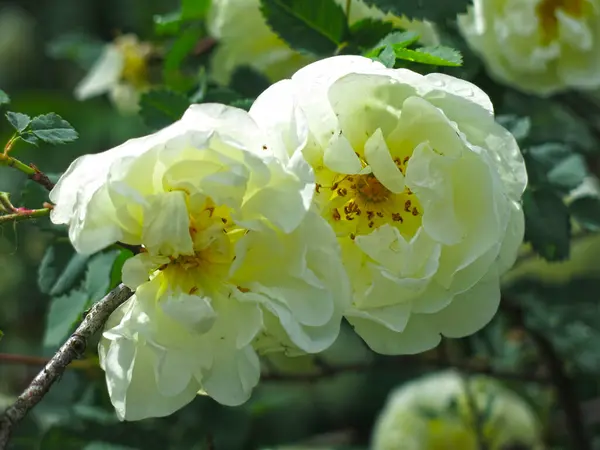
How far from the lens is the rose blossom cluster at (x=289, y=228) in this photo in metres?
0.69

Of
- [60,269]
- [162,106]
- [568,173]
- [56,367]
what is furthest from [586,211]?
[56,367]

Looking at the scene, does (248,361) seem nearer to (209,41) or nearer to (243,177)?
(243,177)

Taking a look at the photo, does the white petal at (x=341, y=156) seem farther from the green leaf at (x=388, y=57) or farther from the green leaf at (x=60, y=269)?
the green leaf at (x=60, y=269)

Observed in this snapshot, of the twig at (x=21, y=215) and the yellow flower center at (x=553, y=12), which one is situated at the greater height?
the twig at (x=21, y=215)

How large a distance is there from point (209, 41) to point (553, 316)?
0.71m

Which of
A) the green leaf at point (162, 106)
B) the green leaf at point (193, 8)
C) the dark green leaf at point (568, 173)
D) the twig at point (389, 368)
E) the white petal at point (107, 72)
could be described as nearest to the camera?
the green leaf at point (162, 106)

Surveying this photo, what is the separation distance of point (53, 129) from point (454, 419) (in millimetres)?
1069

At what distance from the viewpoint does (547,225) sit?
42.1 inches

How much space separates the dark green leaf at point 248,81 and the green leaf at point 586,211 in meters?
0.45

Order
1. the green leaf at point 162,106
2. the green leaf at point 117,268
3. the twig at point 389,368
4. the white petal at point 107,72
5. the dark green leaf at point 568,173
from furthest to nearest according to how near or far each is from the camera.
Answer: the white petal at point 107,72 < the twig at point 389,368 < the dark green leaf at point 568,173 < the green leaf at point 162,106 < the green leaf at point 117,268

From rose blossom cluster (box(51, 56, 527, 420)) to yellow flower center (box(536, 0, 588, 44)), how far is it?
533 millimetres

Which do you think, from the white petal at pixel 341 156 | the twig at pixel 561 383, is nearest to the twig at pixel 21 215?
the white petal at pixel 341 156

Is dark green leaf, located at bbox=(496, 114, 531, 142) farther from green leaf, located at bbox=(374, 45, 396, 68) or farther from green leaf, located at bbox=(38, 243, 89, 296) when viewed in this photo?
green leaf, located at bbox=(38, 243, 89, 296)

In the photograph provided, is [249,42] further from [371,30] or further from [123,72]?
[123,72]
